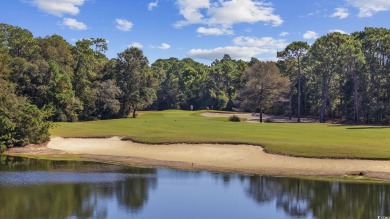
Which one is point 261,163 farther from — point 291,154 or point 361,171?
point 361,171

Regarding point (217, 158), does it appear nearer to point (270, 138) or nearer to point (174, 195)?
point (270, 138)

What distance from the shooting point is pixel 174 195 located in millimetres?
25328

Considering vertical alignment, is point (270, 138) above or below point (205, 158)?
above

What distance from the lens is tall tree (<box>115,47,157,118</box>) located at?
284 ft

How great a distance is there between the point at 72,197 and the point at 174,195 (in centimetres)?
594

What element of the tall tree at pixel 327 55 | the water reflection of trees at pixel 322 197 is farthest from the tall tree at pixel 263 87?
the water reflection of trees at pixel 322 197

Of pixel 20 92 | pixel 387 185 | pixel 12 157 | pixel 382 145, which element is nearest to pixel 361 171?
pixel 387 185

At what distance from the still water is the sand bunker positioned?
261cm

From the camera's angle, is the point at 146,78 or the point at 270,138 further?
the point at 146,78

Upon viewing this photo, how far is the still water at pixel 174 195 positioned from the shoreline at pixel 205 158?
2.33m

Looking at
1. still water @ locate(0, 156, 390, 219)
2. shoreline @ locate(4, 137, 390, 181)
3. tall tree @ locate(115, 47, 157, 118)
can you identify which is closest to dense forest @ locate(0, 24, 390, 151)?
tall tree @ locate(115, 47, 157, 118)

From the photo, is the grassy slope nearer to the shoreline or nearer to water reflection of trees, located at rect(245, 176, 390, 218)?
the shoreline

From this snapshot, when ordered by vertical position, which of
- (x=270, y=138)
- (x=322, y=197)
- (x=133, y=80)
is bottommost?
(x=322, y=197)

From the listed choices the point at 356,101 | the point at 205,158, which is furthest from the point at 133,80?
the point at 205,158
